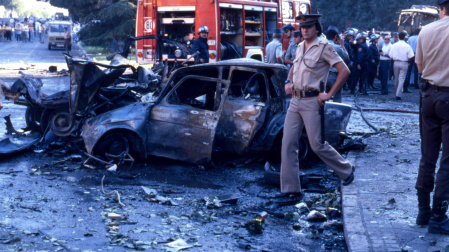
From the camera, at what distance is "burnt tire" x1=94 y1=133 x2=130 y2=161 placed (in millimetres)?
8055

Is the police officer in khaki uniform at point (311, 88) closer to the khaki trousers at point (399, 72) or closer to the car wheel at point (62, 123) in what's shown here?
the car wheel at point (62, 123)

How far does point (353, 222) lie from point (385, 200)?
2.91 ft

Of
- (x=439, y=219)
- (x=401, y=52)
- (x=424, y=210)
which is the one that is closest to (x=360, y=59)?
(x=401, y=52)

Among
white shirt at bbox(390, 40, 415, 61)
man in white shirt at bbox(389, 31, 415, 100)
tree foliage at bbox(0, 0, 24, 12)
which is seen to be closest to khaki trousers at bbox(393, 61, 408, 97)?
man in white shirt at bbox(389, 31, 415, 100)

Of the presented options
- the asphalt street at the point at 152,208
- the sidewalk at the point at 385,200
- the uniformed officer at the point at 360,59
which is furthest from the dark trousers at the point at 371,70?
the asphalt street at the point at 152,208

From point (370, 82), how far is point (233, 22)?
595 centimetres

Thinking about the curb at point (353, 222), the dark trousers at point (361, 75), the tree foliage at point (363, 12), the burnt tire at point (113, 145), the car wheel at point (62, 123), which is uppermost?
the tree foliage at point (363, 12)

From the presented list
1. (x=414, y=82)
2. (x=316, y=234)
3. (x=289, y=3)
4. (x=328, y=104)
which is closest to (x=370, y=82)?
(x=414, y=82)

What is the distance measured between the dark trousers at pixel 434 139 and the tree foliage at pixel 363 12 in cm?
5064

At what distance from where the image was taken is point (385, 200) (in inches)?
245

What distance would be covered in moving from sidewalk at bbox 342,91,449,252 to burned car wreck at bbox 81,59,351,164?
1430 millimetres

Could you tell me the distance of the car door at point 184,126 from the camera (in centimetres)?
782

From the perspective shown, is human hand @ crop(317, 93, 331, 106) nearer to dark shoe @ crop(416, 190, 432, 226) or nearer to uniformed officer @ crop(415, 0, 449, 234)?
uniformed officer @ crop(415, 0, 449, 234)

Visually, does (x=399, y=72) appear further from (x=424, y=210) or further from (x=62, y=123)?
(x=424, y=210)
